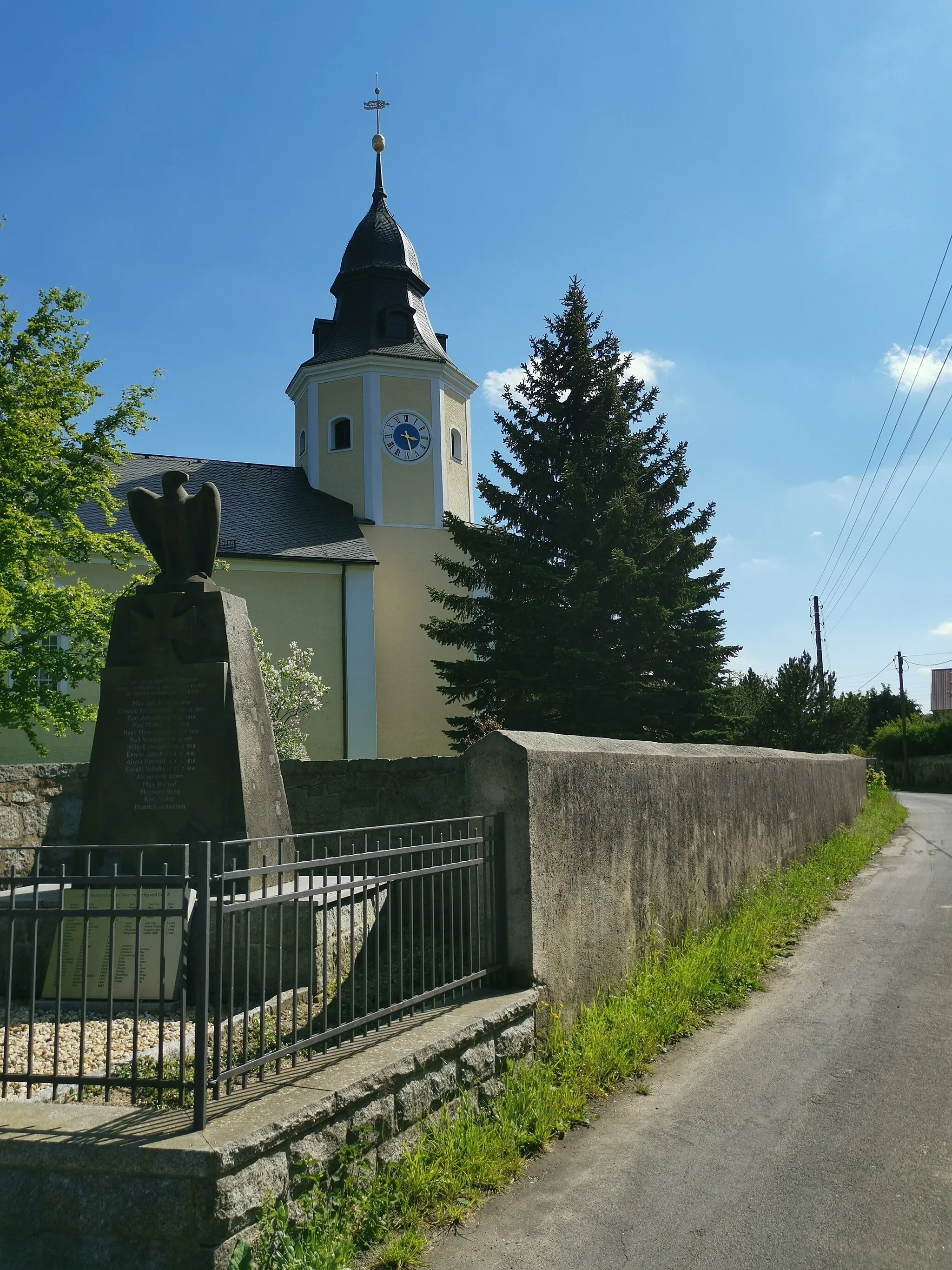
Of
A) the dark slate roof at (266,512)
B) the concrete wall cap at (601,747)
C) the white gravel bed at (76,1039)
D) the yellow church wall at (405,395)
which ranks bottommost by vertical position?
the white gravel bed at (76,1039)

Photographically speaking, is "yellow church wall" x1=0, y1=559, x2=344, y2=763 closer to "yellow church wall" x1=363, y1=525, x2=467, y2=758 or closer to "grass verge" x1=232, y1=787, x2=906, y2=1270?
"yellow church wall" x1=363, y1=525, x2=467, y2=758

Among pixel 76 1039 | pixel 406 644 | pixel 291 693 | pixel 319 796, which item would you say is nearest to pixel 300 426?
pixel 406 644

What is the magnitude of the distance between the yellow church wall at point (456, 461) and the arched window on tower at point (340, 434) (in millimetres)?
2592

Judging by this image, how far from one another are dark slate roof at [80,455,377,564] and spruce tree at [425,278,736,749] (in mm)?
6114

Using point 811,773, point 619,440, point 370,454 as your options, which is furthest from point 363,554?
point 811,773

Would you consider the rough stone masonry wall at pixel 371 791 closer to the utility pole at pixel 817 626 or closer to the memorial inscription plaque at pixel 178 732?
the memorial inscription plaque at pixel 178 732

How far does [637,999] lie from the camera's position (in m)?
5.81

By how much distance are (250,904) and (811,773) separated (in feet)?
36.8

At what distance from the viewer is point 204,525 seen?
6.61m

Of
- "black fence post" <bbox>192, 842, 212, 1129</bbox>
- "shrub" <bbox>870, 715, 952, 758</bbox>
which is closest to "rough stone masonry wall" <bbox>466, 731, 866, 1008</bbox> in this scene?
"black fence post" <bbox>192, 842, 212, 1129</bbox>

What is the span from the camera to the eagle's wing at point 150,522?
661 cm

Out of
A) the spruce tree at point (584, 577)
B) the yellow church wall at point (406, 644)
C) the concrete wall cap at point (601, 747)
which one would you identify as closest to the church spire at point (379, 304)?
the yellow church wall at point (406, 644)

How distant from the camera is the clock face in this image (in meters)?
26.8

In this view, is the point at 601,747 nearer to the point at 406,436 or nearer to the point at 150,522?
the point at 150,522
